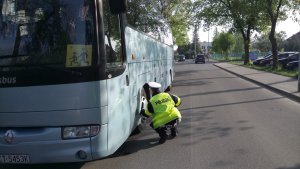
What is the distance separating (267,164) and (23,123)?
12.1 feet

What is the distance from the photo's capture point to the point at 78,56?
5.10 metres

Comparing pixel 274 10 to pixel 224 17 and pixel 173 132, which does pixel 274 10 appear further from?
pixel 173 132

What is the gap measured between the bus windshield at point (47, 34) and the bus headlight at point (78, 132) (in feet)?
2.73

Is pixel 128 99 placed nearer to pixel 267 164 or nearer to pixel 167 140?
pixel 167 140

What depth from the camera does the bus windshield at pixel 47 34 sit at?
5129 millimetres

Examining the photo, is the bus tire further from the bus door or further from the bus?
the bus

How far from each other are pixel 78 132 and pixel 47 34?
1371mm

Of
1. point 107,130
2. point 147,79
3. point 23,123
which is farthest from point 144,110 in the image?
point 23,123

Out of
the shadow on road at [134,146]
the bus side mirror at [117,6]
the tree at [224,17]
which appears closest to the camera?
the bus side mirror at [117,6]

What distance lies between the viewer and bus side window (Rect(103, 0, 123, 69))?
18.3 ft

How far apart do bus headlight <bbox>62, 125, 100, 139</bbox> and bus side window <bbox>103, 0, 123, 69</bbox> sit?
0.90 metres

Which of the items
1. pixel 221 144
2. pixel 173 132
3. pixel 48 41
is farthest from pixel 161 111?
pixel 48 41

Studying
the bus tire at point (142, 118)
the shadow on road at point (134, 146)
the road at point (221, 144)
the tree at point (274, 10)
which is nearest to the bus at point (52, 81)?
the road at point (221, 144)

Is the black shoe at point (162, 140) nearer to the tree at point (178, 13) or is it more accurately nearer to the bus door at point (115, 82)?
the bus door at point (115, 82)
